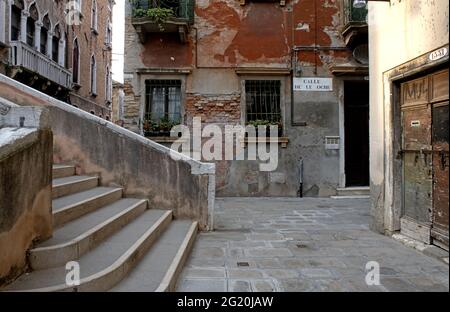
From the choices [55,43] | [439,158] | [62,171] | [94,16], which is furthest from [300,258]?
[94,16]

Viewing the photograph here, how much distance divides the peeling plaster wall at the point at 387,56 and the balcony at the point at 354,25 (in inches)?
140

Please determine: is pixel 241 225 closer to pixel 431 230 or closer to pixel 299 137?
pixel 431 230

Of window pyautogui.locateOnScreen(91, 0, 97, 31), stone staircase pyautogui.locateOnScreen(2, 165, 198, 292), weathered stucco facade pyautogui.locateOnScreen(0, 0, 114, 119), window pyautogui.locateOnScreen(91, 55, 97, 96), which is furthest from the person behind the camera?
window pyautogui.locateOnScreen(91, 55, 97, 96)

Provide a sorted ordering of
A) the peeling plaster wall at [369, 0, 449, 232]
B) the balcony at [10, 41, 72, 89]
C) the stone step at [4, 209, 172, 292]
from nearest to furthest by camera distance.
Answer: the stone step at [4, 209, 172, 292]
the peeling plaster wall at [369, 0, 449, 232]
the balcony at [10, 41, 72, 89]

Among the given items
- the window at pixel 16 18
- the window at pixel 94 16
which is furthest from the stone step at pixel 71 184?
the window at pixel 94 16

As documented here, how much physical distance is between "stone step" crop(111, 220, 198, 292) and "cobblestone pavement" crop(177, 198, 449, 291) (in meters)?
0.17

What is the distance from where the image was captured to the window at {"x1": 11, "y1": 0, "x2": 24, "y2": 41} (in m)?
13.1

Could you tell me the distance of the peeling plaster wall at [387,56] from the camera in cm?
485

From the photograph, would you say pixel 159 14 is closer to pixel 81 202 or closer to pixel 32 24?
pixel 81 202

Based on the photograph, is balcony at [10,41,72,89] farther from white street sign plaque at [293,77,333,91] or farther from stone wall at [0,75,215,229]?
white street sign plaque at [293,77,333,91]

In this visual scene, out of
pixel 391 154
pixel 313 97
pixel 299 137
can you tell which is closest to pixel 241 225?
pixel 391 154

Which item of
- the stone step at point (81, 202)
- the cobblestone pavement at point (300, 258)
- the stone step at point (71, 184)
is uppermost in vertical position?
the stone step at point (71, 184)

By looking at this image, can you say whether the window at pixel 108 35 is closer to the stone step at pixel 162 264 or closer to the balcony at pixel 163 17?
the balcony at pixel 163 17

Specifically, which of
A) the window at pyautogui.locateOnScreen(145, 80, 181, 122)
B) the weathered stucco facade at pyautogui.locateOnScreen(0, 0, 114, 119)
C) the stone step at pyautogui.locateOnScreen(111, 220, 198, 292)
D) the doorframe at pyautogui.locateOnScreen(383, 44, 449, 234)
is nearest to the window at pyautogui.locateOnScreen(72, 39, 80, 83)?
the weathered stucco facade at pyautogui.locateOnScreen(0, 0, 114, 119)
